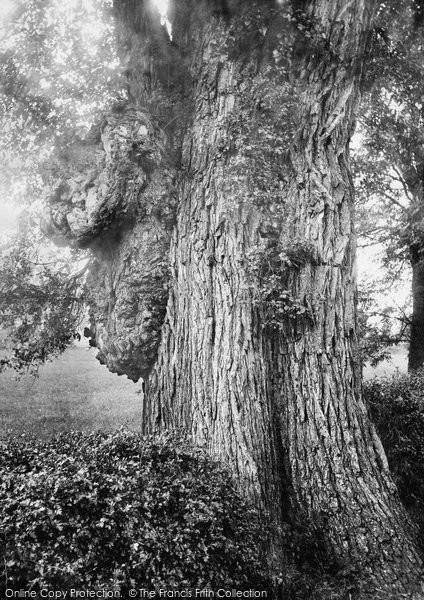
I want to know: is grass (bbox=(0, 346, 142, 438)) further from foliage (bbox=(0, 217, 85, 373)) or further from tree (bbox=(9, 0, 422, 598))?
tree (bbox=(9, 0, 422, 598))

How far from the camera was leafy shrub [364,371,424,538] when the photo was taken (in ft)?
18.9

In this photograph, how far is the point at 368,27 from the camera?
5.25 metres

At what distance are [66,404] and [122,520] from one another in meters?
11.9

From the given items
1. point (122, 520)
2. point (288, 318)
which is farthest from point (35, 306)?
point (122, 520)

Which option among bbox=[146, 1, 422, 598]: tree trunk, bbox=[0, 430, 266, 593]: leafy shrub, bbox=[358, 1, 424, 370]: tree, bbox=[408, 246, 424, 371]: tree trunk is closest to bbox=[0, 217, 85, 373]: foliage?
bbox=[146, 1, 422, 598]: tree trunk

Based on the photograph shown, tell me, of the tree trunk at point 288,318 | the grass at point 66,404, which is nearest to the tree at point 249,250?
the tree trunk at point 288,318

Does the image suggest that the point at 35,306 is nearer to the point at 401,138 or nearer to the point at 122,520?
the point at 122,520

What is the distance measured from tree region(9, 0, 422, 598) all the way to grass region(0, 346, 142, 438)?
166 inches

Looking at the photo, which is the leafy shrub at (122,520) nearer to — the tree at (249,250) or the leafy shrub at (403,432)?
the tree at (249,250)

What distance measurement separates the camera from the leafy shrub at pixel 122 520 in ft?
8.11

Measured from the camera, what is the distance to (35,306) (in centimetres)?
603

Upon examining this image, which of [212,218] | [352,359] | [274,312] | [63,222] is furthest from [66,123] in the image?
[352,359]

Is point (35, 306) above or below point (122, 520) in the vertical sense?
above

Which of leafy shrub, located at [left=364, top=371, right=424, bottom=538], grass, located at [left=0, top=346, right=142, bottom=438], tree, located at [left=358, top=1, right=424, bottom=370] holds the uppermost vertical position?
tree, located at [left=358, top=1, right=424, bottom=370]
